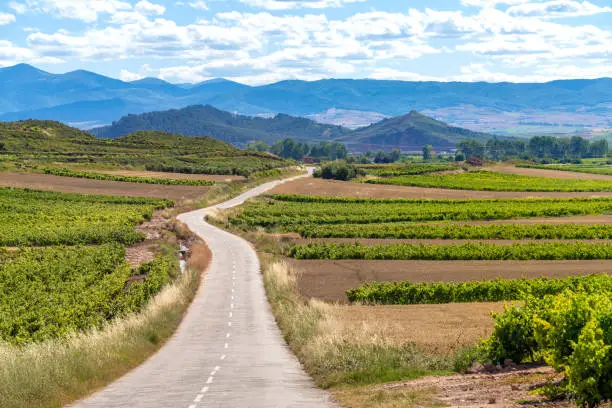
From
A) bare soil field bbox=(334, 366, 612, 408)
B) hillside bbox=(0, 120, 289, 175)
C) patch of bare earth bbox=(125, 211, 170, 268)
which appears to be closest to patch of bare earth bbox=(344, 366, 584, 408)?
bare soil field bbox=(334, 366, 612, 408)

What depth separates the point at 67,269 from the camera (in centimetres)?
5006

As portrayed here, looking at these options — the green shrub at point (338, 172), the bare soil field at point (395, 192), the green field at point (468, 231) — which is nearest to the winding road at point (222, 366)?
the green field at point (468, 231)

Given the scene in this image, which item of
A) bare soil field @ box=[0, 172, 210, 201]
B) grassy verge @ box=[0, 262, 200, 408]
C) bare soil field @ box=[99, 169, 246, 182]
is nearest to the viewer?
grassy verge @ box=[0, 262, 200, 408]

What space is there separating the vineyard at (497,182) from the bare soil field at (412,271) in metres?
71.0

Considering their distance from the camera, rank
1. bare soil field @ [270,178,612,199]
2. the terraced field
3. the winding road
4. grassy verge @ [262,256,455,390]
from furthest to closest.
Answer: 1. bare soil field @ [270,178,612,199]
2. the terraced field
3. grassy verge @ [262,256,455,390]
4. the winding road

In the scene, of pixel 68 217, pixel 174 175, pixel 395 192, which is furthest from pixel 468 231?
→ pixel 174 175

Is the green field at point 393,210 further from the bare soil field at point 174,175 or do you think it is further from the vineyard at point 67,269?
the bare soil field at point 174,175

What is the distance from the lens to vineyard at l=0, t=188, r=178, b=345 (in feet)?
113

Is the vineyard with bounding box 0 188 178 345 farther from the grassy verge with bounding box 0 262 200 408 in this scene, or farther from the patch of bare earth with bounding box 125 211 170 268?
the grassy verge with bounding box 0 262 200 408

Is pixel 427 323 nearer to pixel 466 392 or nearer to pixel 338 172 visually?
pixel 466 392

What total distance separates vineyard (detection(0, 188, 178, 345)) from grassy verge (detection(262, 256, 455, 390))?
8503mm

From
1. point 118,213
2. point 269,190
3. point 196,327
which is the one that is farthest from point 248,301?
point 269,190

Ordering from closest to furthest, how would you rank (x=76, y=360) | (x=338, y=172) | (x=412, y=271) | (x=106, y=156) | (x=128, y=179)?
(x=76, y=360), (x=412, y=271), (x=128, y=179), (x=338, y=172), (x=106, y=156)

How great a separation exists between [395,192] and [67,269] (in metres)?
75.2
